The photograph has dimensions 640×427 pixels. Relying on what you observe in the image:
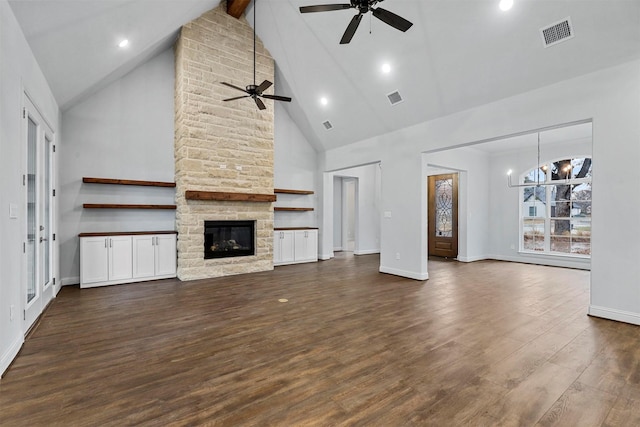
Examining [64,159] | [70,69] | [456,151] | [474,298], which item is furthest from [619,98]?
[64,159]

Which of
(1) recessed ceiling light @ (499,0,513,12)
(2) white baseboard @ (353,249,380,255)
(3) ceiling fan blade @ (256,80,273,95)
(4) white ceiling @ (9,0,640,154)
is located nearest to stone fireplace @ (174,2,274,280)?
(4) white ceiling @ (9,0,640,154)

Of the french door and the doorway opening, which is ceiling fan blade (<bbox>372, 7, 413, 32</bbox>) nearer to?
the french door

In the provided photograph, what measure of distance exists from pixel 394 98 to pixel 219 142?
341cm

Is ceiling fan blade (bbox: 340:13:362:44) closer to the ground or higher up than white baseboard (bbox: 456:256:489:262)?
higher up

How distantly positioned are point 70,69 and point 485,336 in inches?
234

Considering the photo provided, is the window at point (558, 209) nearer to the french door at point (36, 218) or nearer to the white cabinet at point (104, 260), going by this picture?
the white cabinet at point (104, 260)

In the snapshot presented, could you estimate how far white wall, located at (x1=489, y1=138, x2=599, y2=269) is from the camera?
7.55 meters

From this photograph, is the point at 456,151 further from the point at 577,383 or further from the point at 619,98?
the point at 577,383

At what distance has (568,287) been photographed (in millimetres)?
5316

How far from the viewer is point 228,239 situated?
661 cm

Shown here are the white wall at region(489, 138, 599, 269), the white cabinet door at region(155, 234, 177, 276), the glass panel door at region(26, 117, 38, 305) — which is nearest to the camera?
the glass panel door at region(26, 117, 38, 305)

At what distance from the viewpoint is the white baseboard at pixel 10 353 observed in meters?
2.40

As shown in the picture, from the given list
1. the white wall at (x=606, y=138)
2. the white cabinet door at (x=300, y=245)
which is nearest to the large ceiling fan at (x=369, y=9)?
the white wall at (x=606, y=138)

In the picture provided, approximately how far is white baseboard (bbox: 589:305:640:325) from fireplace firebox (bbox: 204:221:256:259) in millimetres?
5568
